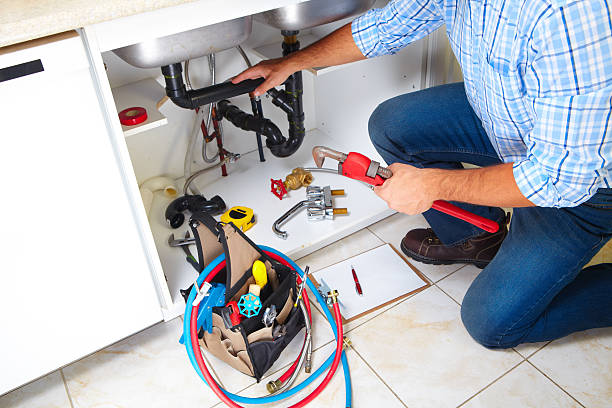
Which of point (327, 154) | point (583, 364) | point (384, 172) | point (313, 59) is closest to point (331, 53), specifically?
point (313, 59)

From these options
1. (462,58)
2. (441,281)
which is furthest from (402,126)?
(441,281)

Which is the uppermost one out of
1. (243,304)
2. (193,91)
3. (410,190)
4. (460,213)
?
(193,91)

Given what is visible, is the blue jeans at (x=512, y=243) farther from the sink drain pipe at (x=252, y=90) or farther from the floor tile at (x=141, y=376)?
the floor tile at (x=141, y=376)

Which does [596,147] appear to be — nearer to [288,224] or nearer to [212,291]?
[212,291]

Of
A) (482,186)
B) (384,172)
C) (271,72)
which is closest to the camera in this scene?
(482,186)

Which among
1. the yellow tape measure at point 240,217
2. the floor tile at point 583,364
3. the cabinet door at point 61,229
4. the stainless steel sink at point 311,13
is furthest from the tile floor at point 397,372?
the stainless steel sink at point 311,13

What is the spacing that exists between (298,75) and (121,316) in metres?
0.87

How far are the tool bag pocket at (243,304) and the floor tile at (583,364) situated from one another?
0.62 meters

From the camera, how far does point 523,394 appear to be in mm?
1267

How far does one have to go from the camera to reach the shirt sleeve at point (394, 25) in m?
1.32

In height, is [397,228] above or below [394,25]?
below

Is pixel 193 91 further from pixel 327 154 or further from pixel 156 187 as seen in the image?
pixel 156 187

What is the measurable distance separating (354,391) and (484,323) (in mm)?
346

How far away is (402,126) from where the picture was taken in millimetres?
1502
